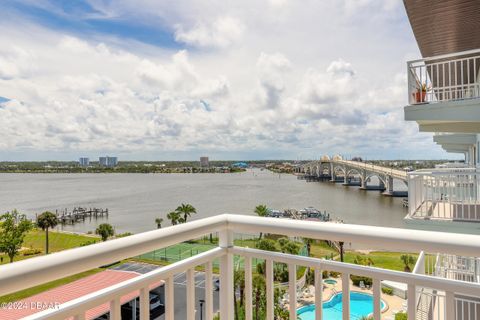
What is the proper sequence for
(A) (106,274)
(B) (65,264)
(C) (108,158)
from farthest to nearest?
(C) (108,158) → (A) (106,274) → (B) (65,264)

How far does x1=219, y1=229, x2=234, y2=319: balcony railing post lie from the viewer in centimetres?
142

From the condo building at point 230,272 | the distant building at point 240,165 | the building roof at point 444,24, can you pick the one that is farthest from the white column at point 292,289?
the distant building at point 240,165

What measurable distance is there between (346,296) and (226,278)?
528mm

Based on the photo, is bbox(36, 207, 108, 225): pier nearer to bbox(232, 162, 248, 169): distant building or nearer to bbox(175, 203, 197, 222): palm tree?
bbox(175, 203, 197, 222): palm tree

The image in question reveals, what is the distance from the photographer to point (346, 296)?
1.15 meters

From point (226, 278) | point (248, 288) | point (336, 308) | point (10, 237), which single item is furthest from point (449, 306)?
point (10, 237)

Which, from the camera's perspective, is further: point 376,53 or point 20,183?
point 20,183

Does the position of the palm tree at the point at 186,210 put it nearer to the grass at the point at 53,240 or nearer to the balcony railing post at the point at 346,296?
the grass at the point at 53,240

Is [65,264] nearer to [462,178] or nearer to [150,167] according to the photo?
[462,178]

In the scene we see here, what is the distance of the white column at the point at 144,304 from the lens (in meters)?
1.05

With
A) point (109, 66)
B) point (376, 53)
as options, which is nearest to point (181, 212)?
point (109, 66)

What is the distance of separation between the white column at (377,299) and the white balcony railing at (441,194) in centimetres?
355

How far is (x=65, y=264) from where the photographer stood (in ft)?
2.68

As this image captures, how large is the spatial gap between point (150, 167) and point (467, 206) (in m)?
51.8
